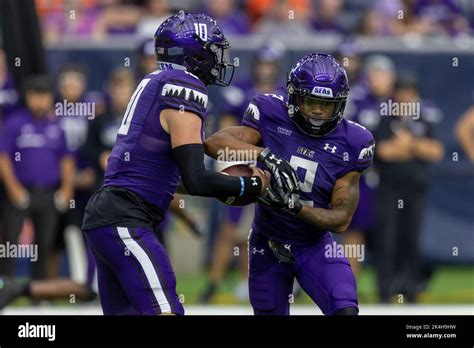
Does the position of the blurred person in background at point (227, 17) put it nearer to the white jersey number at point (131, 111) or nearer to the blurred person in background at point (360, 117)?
the blurred person in background at point (360, 117)

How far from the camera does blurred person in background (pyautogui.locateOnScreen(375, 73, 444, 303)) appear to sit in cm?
1067

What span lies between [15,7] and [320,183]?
411cm

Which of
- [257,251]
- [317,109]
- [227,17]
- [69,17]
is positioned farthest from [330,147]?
[69,17]

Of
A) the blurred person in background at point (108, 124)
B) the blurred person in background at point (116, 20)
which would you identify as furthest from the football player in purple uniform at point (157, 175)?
the blurred person in background at point (116, 20)

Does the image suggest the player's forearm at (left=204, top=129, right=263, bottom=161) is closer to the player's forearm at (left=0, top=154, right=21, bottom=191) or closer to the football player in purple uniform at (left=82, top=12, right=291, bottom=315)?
the football player in purple uniform at (left=82, top=12, right=291, bottom=315)

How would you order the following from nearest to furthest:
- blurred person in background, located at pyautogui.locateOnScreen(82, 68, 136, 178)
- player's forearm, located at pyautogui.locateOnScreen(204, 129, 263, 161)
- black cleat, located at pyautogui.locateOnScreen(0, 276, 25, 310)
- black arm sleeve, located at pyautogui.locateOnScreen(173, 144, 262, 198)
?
black arm sleeve, located at pyautogui.locateOnScreen(173, 144, 262, 198) < player's forearm, located at pyautogui.locateOnScreen(204, 129, 263, 161) < black cleat, located at pyautogui.locateOnScreen(0, 276, 25, 310) < blurred person in background, located at pyautogui.locateOnScreen(82, 68, 136, 178)

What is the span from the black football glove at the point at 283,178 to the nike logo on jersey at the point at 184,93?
1.67ft

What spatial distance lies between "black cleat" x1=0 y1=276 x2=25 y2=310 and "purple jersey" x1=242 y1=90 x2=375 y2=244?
1991mm

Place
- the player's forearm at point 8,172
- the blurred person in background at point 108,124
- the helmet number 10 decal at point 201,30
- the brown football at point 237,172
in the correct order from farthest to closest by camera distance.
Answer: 1. the player's forearm at point 8,172
2. the blurred person in background at point 108,124
3. the helmet number 10 decal at point 201,30
4. the brown football at point 237,172

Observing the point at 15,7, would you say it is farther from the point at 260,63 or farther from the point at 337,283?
the point at 337,283

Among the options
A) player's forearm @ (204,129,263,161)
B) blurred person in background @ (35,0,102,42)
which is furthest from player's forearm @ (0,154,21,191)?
player's forearm @ (204,129,263,161)

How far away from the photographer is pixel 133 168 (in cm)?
600

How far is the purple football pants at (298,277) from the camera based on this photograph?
634 centimetres

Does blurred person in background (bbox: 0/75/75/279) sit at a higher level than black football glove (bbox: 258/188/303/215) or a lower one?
higher
